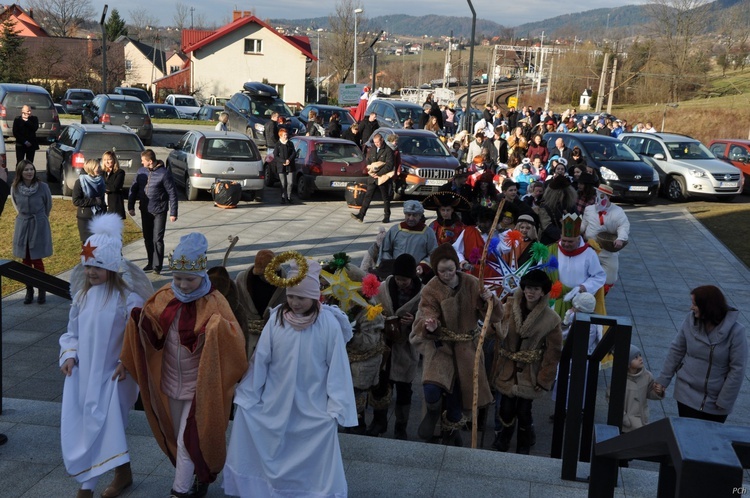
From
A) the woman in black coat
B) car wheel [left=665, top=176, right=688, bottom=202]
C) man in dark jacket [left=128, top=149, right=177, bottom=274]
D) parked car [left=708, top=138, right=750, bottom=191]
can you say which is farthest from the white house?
man in dark jacket [left=128, top=149, right=177, bottom=274]

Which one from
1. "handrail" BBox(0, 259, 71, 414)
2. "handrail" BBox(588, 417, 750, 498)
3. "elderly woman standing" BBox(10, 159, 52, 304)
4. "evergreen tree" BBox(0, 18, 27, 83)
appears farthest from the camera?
"evergreen tree" BBox(0, 18, 27, 83)

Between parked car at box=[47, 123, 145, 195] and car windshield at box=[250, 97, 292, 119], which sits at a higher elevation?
car windshield at box=[250, 97, 292, 119]

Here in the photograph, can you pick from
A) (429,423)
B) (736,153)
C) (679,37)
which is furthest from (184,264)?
(679,37)

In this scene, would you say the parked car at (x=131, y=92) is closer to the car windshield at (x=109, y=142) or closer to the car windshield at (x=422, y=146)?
the car windshield at (x=109, y=142)

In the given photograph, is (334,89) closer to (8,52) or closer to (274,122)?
(8,52)

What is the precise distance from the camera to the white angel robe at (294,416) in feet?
15.8

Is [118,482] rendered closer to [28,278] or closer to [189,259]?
[189,259]

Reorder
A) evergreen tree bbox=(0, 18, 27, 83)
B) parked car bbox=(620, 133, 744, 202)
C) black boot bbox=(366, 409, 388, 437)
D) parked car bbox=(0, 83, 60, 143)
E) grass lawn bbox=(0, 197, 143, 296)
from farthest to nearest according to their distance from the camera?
evergreen tree bbox=(0, 18, 27, 83) < parked car bbox=(0, 83, 60, 143) < parked car bbox=(620, 133, 744, 202) < grass lawn bbox=(0, 197, 143, 296) < black boot bbox=(366, 409, 388, 437)

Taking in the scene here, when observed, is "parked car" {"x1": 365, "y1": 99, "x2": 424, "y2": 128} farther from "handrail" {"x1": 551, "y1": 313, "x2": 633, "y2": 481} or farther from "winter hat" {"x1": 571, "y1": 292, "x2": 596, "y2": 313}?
"handrail" {"x1": 551, "y1": 313, "x2": 633, "y2": 481}

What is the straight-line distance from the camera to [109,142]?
1788 cm

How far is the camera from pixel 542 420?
25.5ft

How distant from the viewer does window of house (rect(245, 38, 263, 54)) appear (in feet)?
206

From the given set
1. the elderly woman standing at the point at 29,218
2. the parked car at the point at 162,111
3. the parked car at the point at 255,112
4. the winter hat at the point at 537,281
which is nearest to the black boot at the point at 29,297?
the elderly woman standing at the point at 29,218

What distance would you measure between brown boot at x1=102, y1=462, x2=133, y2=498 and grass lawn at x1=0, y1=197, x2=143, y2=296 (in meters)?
6.84
